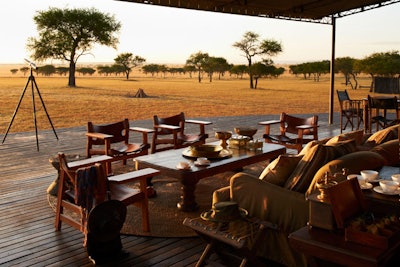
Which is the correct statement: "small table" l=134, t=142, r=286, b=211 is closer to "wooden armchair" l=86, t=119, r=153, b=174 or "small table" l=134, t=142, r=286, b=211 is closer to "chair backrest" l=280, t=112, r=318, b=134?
"wooden armchair" l=86, t=119, r=153, b=174

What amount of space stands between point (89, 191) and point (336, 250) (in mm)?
1792

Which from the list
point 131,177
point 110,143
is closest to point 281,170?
point 131,177

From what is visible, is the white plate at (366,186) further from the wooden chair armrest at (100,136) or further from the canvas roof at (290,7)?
the canvas roof at (290,7)

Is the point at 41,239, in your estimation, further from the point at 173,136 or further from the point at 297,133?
the point at 297,133

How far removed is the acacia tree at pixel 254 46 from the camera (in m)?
38.4

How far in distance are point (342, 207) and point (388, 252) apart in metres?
0.28

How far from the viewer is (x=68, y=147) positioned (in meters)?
7.15

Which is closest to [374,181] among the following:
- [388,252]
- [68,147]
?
[388,252]

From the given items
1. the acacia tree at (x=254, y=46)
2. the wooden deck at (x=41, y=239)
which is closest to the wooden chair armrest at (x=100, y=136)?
the wooden deck at (x=41, y=239)

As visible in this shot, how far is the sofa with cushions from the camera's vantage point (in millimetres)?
2510

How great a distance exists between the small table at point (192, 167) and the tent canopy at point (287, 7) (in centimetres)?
423

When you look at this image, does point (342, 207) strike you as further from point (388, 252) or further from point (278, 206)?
point (278, 206)

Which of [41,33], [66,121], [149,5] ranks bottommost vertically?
[66,121]

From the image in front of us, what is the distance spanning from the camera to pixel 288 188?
2680 millimetres
